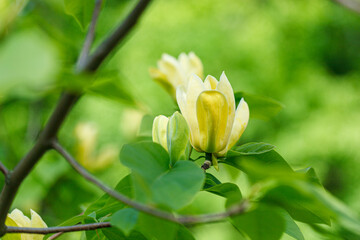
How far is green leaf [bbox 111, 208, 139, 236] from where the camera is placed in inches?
10.9

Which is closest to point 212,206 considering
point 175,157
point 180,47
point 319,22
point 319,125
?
point 319,125

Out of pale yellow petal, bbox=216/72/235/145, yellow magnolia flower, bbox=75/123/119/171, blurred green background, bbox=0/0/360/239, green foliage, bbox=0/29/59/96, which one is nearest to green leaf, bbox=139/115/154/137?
pale yellow petal, bbox=216/72/235/145

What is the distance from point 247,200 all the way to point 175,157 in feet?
0.44

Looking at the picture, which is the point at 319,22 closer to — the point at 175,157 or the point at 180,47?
the point at 180,47

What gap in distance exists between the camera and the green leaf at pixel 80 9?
0.39 m

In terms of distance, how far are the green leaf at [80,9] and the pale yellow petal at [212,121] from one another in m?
0.14

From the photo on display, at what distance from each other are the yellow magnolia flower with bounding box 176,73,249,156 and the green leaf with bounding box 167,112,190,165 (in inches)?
1.2

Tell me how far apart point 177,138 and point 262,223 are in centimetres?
13

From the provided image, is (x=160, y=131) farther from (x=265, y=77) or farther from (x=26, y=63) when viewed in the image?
(x=265, y=77)

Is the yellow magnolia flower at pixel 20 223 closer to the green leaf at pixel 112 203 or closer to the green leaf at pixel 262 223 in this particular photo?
the green leaf at pixel 112 203

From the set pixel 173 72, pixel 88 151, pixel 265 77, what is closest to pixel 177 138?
pixel 173 72

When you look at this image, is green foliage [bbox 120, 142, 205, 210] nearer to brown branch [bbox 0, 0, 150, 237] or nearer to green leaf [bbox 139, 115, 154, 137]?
brown branch [bbox 0, 0, 150, 237]

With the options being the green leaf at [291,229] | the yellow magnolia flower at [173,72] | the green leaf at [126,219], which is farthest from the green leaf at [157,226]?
the yellow magnolia flower at [173,72]

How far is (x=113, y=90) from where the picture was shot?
31 cm
